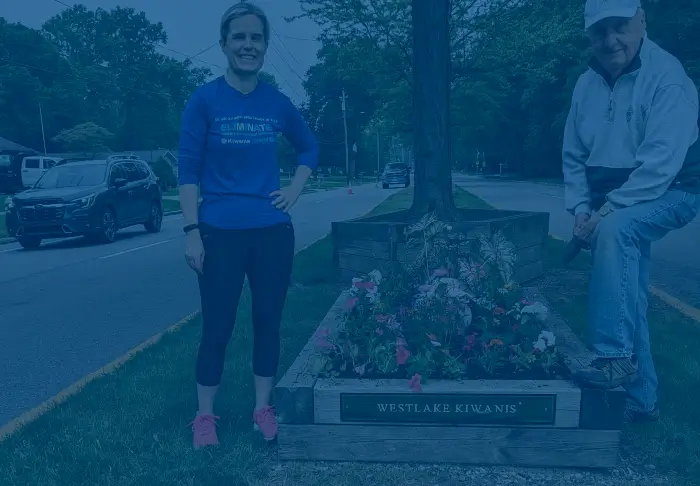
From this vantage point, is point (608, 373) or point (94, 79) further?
point (94, 79)

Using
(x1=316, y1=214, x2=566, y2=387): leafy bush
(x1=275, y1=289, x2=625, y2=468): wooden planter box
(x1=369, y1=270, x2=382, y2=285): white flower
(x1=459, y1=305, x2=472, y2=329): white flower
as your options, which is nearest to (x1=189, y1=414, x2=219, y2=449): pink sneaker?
(x1=275, y1=289, x2=625, y2=468): wooden planter box

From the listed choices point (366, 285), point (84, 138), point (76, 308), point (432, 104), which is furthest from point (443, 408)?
point (84, 138)

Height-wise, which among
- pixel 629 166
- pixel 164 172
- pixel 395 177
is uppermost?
pixel 629 166

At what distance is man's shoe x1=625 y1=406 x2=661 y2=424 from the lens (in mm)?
3275

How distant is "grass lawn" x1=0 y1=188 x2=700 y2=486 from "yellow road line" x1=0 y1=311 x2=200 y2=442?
0.09 meters

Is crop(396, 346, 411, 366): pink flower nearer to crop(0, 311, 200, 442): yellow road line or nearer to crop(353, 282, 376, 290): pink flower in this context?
crop(353, 282, 376, 290): pink flower

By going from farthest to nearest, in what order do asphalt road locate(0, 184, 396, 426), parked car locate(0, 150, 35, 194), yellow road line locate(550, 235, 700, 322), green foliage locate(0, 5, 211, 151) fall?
green foliage locate(0, 5, 211, 151), parked car locate(0, 150, 35, 194), yellow road line locate(550, 235, 700, 322), asphalt road locate(0, 184, 396, 426)

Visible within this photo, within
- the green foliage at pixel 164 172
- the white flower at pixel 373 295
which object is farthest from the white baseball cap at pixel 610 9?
the green foliage at pixel 164 172

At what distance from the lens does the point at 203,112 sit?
9.77 ft

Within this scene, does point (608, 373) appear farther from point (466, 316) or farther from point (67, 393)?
point (67, 393)

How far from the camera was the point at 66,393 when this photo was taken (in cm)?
413

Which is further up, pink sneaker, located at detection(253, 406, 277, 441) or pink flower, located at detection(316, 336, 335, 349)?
pink flower, located at detection(316, 336, 335, 349)

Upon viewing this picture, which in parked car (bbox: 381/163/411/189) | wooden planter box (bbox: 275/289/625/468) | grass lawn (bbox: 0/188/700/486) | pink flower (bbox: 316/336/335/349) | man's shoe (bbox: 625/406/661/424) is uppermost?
pink flower (bbox: 316/336/335/349)

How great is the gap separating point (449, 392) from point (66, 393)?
8.43 ft
